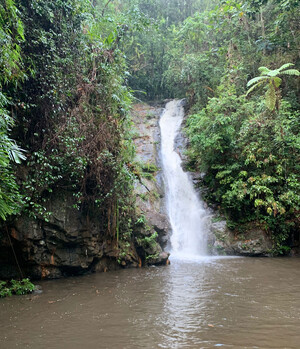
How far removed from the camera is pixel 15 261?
6840 mm

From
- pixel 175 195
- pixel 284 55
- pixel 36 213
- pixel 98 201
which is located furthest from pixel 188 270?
pixel 284 55

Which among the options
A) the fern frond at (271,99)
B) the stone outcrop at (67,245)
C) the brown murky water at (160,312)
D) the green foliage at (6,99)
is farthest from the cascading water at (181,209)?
the green foliage at (6,99)

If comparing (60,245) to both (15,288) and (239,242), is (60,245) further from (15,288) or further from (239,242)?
(239,242)

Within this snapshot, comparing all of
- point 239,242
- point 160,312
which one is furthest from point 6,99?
point 239,242

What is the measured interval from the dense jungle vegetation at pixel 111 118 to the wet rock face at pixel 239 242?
0.45 m

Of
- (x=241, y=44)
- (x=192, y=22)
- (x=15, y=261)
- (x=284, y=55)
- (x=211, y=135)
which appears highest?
(x=192, y=22)

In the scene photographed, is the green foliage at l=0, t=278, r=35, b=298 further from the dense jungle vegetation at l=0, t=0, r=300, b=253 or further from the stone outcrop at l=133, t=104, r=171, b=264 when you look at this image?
the stone outcrop at l=133, t=104, r=171, b=264

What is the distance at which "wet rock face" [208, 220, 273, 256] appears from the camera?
10.7 meters

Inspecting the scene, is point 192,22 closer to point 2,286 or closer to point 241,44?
point 241,44

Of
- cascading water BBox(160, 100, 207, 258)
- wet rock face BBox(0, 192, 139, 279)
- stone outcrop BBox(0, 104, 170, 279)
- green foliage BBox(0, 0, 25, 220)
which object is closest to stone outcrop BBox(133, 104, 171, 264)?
stone outcrop BBox(0, 104, 170, 279)

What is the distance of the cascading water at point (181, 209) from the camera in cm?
1173

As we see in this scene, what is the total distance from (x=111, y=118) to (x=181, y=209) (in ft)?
21.7

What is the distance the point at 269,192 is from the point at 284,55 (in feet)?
26.2

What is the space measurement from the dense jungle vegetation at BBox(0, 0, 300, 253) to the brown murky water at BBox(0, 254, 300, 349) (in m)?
1.83
